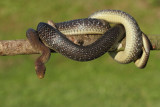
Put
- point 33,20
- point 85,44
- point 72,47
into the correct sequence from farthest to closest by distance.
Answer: point 33,20 < point 85,44 < point 72,47

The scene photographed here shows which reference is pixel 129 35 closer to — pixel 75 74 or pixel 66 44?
pixel 66 44

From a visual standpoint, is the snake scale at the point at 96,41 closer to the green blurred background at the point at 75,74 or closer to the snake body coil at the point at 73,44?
the snake body coil at the point at 73,44

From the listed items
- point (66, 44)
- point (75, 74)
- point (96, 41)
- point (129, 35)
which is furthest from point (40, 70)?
point (75, 74)

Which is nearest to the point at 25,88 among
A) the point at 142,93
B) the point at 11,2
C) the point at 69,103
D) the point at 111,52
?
the point at 69,103

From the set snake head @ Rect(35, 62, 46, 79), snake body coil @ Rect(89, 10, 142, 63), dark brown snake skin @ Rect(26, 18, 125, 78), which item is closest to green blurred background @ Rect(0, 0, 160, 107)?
snake body coil @ Rect(89, 10, 142, 63)

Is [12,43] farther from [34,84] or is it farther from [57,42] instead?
[34,84]

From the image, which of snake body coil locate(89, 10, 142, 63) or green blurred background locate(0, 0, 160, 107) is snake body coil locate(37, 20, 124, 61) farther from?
green blurred background locate(0, 0, 160, 107)
